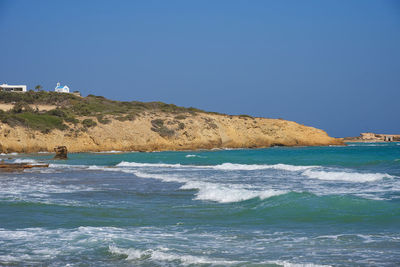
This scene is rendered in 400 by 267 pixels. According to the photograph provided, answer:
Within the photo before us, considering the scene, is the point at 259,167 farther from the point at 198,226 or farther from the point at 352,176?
the point at 198,226

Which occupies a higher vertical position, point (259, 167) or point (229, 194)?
point (259, 167)

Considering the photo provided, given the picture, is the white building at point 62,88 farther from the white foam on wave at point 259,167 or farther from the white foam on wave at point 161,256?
the white foam on wave at point 161,256

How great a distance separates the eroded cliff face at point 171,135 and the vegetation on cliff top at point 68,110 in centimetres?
108

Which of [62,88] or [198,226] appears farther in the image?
[62,88]

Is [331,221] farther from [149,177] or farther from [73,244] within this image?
[149,177]

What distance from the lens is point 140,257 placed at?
848cm

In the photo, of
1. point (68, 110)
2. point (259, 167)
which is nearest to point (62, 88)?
point (68, 110)

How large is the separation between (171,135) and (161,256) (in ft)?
188

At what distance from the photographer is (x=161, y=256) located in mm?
8484

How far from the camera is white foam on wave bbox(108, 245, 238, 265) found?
8.10 m

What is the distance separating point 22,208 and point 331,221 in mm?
8139

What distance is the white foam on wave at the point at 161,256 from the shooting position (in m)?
8.10

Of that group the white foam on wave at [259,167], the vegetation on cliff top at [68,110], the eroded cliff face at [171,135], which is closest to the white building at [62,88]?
the vegetation on cliff top at [68,110]

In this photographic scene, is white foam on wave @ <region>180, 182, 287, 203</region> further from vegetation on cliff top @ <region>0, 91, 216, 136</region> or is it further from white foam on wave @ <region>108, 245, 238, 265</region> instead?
vegetation on cliff top @ <region>0, 91, 216, 136</region>
